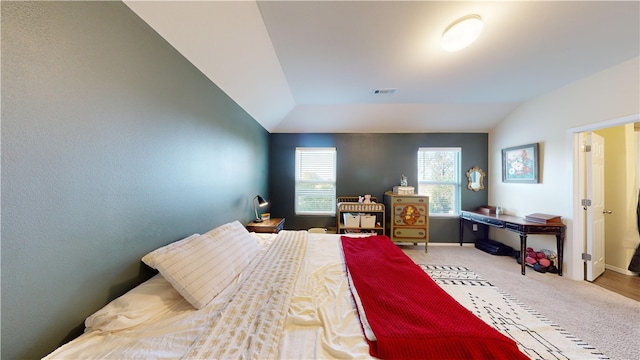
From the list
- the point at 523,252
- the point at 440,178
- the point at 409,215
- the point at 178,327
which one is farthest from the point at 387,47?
the point at 523,252

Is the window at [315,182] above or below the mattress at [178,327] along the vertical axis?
above

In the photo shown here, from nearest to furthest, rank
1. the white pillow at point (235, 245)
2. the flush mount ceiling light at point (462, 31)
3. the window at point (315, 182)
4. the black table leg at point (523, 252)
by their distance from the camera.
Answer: the white pillow at point (235, 245), the flush mount ceiling light at point (462, 31), the black table leg at point (523, 252), the window at point (315, 182)

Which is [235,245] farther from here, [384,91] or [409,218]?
[409,218]

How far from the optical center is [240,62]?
1788 mm

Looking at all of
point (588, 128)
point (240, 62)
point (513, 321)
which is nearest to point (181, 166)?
point (240, 62)

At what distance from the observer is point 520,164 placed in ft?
10.2

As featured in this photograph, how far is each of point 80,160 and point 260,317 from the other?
43.4 inches

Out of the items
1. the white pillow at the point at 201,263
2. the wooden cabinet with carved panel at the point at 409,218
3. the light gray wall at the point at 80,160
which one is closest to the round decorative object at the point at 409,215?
the wooden cabinet with carved panel at the point at 409,218

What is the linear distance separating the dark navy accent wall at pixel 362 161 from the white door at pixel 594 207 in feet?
4.49

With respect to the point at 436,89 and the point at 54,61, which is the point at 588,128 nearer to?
the point at 436,89

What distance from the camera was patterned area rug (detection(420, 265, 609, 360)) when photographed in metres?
1.41

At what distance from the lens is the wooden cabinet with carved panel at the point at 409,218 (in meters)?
3.41

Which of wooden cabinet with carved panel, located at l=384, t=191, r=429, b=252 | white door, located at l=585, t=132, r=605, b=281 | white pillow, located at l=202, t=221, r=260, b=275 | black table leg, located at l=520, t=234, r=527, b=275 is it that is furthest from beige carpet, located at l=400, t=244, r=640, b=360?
white pillow, located at l=202, t=221, r=260, b=275

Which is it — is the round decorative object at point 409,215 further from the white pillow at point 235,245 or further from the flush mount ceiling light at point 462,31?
the white pillow at point 235,245
